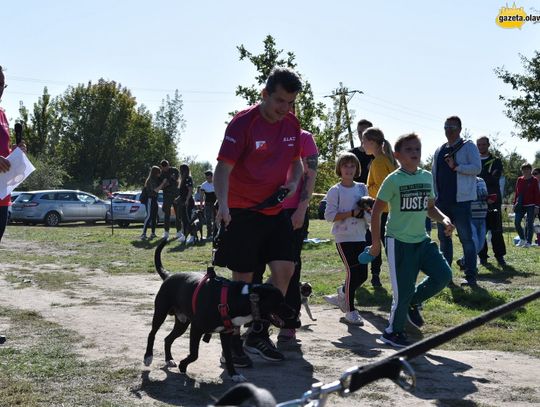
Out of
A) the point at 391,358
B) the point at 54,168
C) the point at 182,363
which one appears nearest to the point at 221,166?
the point at 182,363

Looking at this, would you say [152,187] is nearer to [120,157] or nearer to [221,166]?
[221,166]

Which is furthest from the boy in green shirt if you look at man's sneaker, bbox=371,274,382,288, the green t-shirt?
man's sneaker, bbox=371,274,382,288

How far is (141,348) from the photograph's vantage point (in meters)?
5.57

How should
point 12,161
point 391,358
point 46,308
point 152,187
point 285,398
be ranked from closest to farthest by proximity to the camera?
1. point 391,358
2. point 285,398
3. point 12,161
4. point 46,308
5. point 152,187

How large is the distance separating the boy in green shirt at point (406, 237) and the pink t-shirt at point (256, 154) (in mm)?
972

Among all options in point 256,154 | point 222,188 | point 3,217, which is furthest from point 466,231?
point 3,217

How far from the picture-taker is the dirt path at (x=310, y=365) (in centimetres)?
436

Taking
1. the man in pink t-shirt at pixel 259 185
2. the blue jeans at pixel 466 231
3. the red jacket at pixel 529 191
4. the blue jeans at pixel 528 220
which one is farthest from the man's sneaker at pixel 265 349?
the red jacket at pixel 529 191

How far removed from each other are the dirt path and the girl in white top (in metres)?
0.31

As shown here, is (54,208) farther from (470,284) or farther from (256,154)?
(256,154)

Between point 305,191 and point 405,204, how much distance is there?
814 mm

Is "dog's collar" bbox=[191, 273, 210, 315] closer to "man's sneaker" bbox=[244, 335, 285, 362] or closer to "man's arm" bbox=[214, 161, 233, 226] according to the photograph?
"man's arm" bbox=[214, 161, 233, 226]

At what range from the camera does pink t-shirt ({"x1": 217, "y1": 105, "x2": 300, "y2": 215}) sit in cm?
509

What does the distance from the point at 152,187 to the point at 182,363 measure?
14.0 metres
